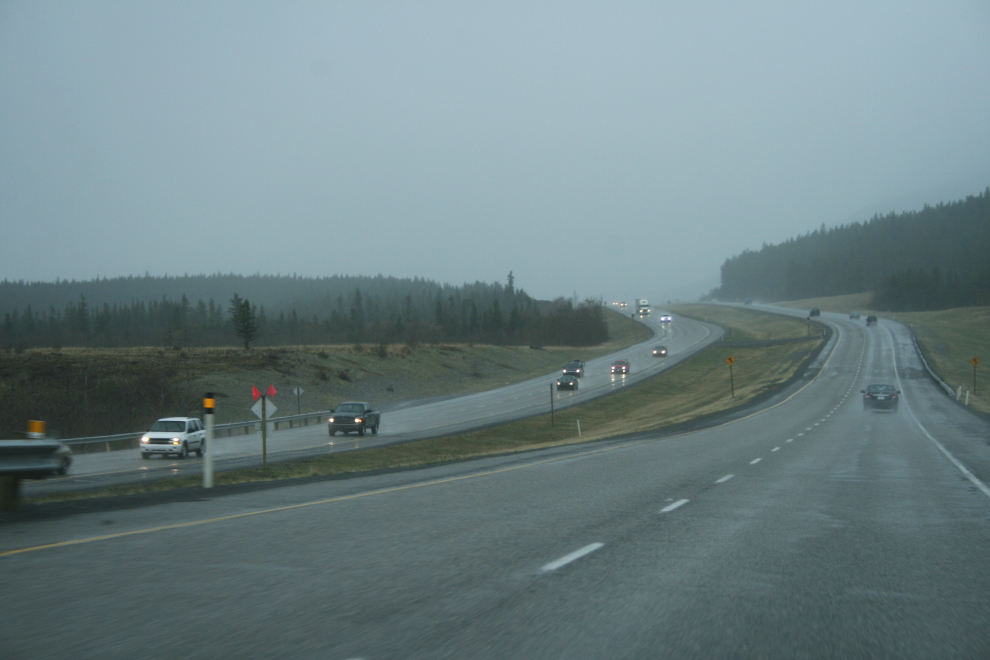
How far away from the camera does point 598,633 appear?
481cm

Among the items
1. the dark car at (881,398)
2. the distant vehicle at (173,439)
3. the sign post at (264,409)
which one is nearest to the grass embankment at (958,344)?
the dark car at (881,398)

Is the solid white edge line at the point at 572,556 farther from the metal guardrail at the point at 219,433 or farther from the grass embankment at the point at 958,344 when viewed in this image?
the grass embankment at the point at 958,344

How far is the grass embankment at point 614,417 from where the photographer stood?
2109cm

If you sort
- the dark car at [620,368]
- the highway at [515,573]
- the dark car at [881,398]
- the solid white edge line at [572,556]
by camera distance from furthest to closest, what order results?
1. the dark car at [620,368]
2. the dark car at [881,398]
3. the solid white edge line at [572,556]
4. the highway at [515,573]

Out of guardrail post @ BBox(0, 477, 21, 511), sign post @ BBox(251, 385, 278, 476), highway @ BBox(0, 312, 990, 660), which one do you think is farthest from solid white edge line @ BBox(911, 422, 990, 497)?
sign post @ BBox(251, 385, 278, 476)

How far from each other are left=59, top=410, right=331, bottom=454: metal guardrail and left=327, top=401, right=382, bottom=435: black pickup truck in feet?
9.50

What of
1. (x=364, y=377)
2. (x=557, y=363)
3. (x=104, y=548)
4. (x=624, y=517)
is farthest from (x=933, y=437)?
(x=557, y=363)

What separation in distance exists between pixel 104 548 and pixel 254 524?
187cm

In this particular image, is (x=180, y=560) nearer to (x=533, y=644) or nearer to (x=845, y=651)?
(x=533, y=644)

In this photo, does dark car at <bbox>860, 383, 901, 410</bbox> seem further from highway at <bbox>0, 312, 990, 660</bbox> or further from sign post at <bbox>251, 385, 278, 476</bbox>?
sign post at <bbox>251, 385, 278, 476</bbox>

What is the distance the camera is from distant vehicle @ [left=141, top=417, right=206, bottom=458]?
29156mm

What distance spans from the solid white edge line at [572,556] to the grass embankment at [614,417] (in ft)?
34.6

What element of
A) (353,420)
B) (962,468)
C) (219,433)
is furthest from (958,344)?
(962,468)

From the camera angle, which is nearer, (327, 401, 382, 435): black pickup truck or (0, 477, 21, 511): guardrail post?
(0, 477, 21, 511): guardrail post
